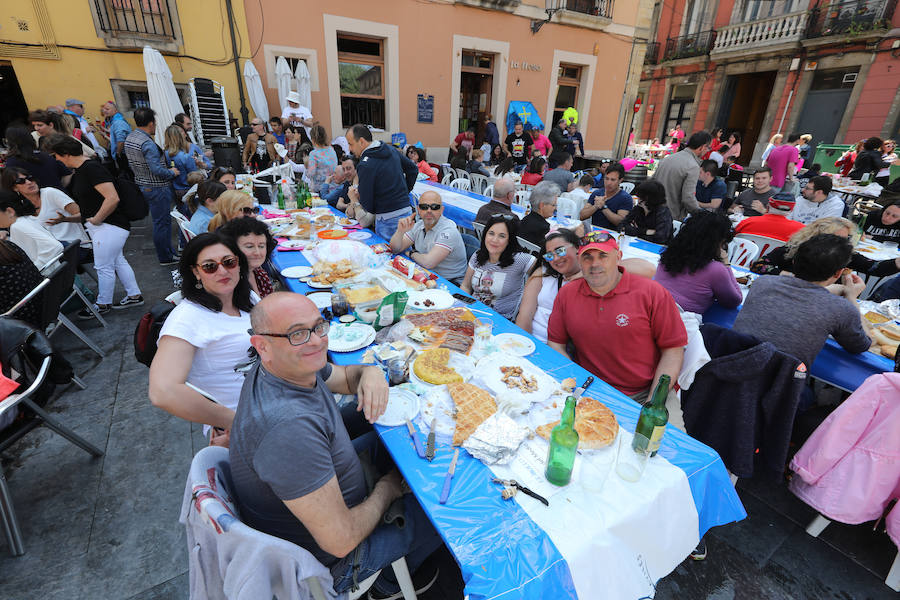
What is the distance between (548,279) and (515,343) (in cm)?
71

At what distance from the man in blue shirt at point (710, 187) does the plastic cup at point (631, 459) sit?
6.09 metres

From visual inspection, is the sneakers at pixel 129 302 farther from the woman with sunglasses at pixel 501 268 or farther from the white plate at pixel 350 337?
the woman with sunglasses at pixel 501 268

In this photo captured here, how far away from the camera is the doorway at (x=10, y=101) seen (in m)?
9.61

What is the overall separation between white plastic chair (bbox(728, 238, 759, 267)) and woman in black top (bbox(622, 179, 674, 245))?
70 cm

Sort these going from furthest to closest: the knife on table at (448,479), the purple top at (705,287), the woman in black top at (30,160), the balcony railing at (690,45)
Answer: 1. the balcony railing at (690,45)
2. the woman in black top at (30,160)
3. the purple top at (705,287)
4. the knife on table at (448,479)

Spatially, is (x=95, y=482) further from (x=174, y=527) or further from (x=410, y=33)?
(x=410, y=33)

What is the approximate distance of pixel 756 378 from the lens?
6.84 feet

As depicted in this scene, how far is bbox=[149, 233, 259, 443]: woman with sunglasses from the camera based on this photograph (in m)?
1.79

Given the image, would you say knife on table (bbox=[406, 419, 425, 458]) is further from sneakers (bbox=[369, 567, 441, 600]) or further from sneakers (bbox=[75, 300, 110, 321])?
sneakers (bbox=[75, 300, 110, 321])

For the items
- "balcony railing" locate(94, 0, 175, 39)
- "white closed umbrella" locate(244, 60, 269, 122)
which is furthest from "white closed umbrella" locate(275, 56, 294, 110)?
"balcony railing" locate(94, 0, 175, 39)

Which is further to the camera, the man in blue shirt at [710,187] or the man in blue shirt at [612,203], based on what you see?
the man in blue shirt at [710,187]

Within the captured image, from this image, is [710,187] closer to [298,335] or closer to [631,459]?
[631,459]

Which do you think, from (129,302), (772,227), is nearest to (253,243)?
(129,302)

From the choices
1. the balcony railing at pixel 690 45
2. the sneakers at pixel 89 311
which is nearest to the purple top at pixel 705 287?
the sneakers at pixel 89 311
